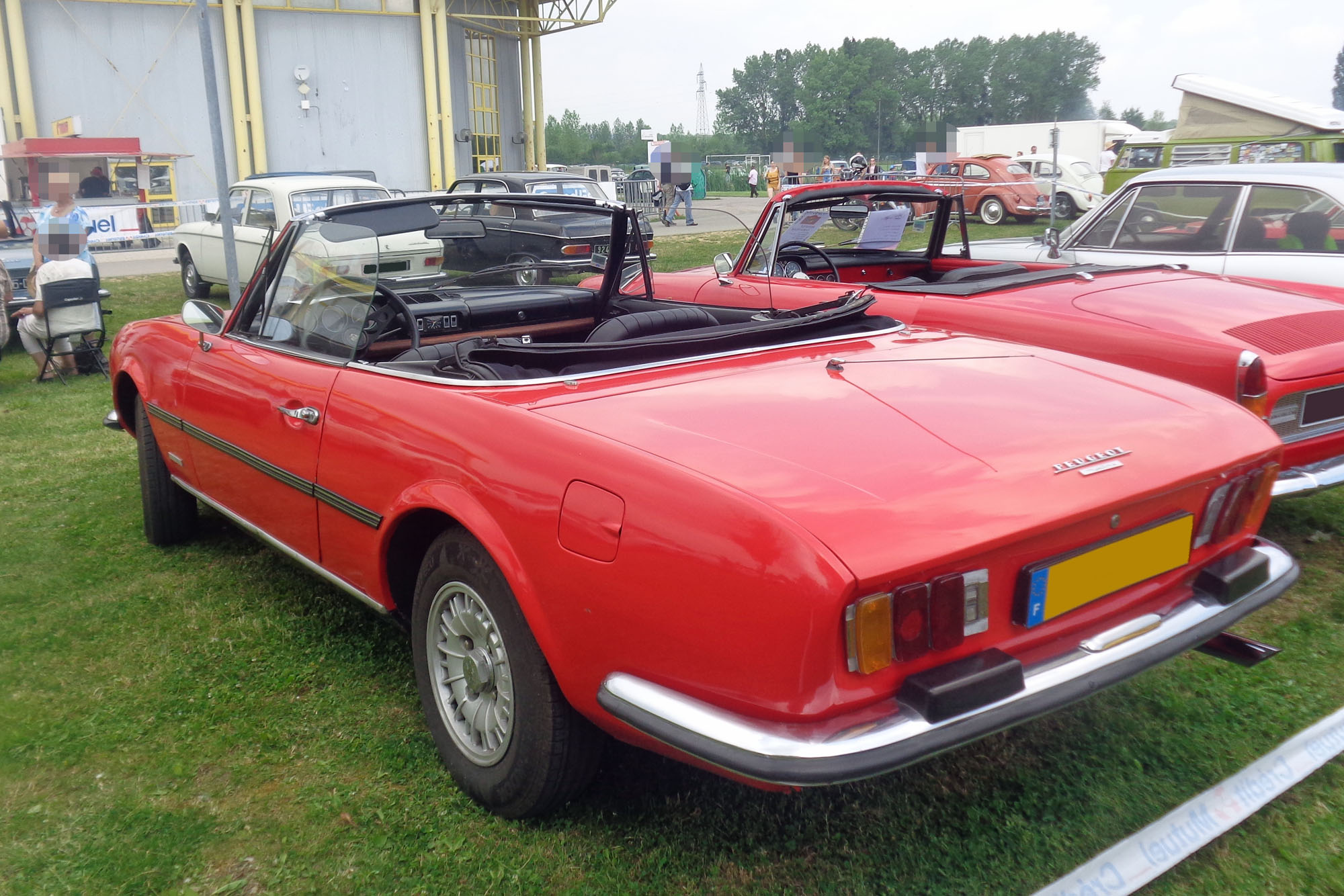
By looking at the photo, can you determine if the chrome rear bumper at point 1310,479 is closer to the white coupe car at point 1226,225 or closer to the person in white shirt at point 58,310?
the white coupe car at point 1226,225

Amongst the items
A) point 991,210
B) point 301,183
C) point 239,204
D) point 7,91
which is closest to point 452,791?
point 301,183

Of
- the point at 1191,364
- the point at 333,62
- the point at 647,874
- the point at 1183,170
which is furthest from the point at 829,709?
the point at 333,62

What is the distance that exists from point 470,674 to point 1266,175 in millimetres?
5309

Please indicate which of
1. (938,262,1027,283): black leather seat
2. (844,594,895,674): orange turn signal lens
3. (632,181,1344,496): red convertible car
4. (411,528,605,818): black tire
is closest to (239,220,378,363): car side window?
(411,528,605,818): black tire

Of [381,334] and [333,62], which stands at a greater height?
[333,62]

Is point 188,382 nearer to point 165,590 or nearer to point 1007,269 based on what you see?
point 165,590

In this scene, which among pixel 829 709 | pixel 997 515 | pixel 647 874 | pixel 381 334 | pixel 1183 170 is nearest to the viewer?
pixel 829 709

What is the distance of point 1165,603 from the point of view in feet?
7.17

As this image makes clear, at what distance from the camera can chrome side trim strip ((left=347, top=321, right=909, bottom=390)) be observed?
2.38m

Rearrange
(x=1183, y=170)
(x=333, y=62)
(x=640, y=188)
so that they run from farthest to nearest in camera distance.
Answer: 1. (x=640, y=188)
2. (x=333, y=62)
3. (x=1183, y=170)

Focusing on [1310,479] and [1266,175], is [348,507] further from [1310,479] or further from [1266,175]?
[1266,175]

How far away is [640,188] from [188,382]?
1026 inches

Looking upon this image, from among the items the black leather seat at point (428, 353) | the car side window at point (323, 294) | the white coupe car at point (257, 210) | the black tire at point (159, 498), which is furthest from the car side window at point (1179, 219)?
the white coupe car at point (257, 210)

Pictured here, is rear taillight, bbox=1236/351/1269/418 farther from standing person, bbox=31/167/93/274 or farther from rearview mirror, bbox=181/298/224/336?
standing person, bbox=31/167/93/274
